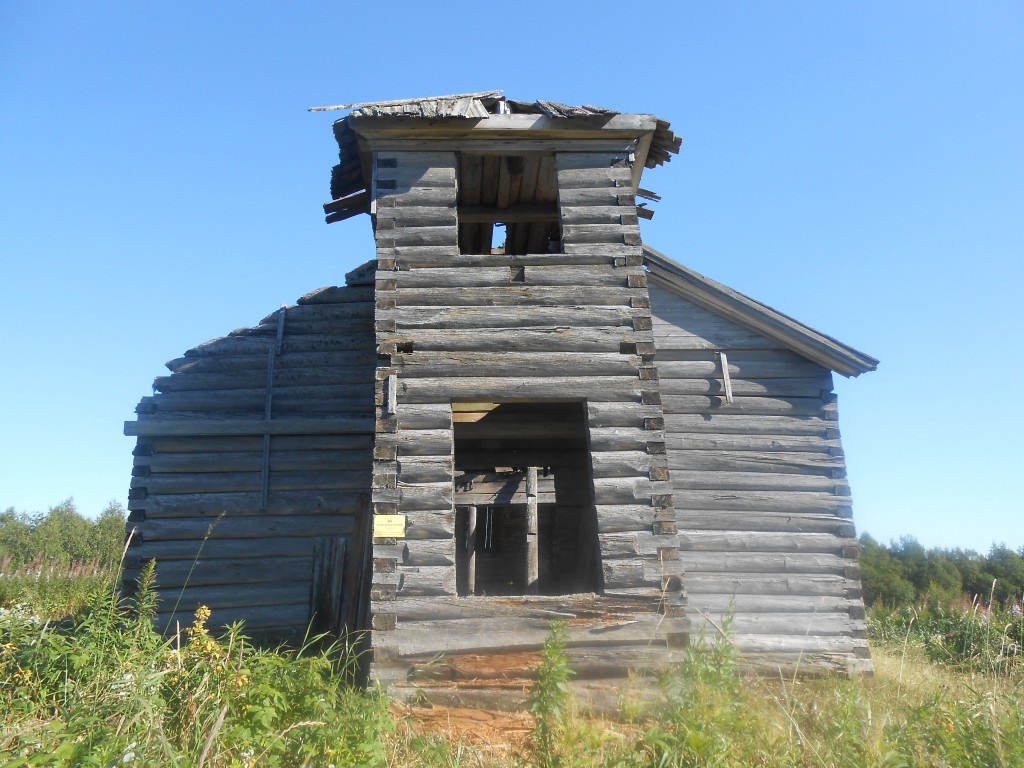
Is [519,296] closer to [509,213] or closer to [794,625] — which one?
[509,213]

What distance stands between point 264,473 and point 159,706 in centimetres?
608

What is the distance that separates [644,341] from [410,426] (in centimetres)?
283

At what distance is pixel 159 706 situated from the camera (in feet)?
14.3

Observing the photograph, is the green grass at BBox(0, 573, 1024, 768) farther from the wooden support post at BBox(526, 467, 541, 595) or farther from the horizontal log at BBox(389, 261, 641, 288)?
the wooden support post at BBox(526, 467, 541, 595)

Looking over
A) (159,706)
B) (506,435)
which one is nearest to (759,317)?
(506,435)

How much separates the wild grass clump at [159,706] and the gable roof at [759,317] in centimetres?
753

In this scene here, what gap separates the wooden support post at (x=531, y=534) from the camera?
10.9m

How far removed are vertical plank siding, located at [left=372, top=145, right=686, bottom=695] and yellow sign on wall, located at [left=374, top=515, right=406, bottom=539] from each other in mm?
111

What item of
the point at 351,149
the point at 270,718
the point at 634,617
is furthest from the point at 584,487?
the point at 270,718

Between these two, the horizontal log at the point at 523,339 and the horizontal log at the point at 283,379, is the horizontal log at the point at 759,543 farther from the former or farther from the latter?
the horizontal log at the point at 283,379

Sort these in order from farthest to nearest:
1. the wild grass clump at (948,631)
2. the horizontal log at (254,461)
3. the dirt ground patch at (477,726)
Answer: the wild grass clump at (948,631) < the horizontal log at (254,461) < the dirt ground patch at (477,726)

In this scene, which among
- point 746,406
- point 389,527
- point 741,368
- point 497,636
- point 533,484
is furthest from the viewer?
point 533,484

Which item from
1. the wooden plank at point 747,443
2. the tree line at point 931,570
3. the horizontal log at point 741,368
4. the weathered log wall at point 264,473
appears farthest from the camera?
the tree line at point 931,570

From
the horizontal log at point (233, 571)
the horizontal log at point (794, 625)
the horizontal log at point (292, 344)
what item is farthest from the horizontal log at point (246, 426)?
the horizontal log at point (794, 625)
